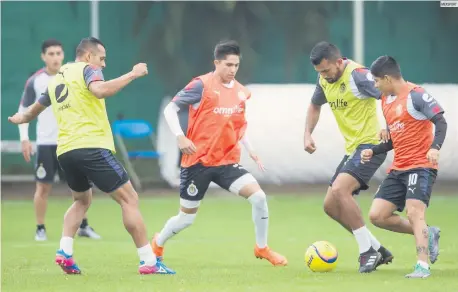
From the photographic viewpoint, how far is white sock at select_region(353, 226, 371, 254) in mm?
10750

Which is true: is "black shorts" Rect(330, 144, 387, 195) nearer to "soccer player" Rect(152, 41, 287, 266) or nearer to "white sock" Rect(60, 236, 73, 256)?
"soccer player" Rect(152, 41, 287, 266)

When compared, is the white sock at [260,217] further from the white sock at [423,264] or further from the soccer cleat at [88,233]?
the soccer cleat at [88,233]

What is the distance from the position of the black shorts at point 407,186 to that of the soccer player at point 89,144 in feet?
7.05

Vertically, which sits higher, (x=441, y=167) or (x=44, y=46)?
(x=44, y=46)

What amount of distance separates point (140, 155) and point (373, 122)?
11535mm

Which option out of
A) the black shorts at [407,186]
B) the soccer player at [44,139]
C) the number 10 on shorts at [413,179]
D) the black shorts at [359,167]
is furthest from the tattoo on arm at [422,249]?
the soccer player at [44,139]

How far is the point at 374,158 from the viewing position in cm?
1116

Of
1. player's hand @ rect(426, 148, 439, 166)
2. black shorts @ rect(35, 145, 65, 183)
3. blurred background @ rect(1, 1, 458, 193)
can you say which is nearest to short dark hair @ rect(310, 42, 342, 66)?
player's hand @ rect(426, 148, 439, 166)

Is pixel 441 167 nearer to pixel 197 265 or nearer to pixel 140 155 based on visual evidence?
pixel 140 155

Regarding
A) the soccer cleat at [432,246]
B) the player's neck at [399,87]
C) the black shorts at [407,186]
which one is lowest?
the soccer cleat at [432,246]

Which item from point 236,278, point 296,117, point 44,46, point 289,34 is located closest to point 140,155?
point 296,117

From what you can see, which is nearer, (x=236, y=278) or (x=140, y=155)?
(x=236, y=278)

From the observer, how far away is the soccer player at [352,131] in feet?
35.7

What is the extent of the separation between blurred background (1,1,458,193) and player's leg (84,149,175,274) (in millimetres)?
12721
